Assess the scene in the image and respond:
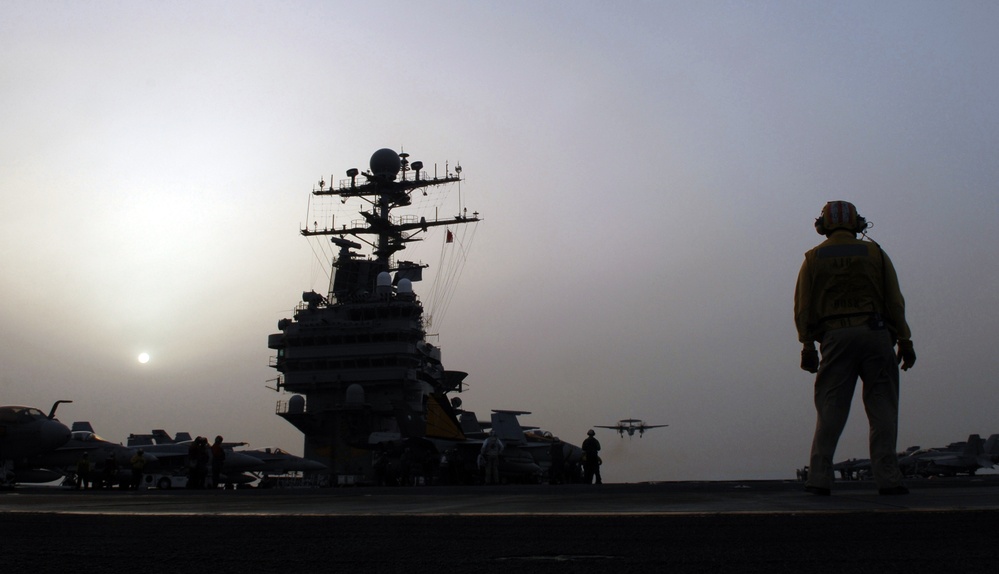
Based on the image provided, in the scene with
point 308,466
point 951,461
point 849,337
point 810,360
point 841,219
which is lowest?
point 308,466

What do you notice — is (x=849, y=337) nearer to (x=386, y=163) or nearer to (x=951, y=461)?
(x=951, y=461)

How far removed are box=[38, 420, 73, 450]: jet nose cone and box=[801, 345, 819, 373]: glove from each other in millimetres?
26786

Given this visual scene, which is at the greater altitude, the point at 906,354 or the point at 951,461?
the point at 906,354

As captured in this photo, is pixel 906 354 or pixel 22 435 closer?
pixel 906 354

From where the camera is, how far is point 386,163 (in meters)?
58.2

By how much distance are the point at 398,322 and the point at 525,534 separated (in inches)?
1795

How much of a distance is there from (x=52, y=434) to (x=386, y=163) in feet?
113

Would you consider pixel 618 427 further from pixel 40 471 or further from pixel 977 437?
pixel 40 471

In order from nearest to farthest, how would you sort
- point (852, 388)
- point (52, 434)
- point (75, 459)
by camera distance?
1. point (852, 388)
2. point (52, 434)
3. point (75, 459)

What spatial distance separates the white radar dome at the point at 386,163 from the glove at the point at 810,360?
52.7 m

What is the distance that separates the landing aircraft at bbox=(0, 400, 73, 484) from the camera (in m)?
26.4

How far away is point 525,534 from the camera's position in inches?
164

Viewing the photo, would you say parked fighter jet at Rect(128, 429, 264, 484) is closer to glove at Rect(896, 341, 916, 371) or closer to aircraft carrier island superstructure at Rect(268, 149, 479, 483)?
aircraft carrier island superstructure at Rect(268, 149, 479, 483)

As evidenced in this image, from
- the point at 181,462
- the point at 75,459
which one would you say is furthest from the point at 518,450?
the point at 75,459
